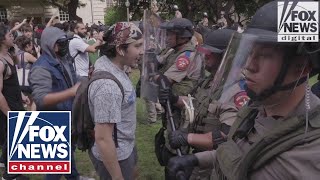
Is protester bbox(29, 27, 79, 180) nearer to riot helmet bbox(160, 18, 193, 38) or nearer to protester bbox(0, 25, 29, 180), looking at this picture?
protester bbox(0, 25, 29, 180)

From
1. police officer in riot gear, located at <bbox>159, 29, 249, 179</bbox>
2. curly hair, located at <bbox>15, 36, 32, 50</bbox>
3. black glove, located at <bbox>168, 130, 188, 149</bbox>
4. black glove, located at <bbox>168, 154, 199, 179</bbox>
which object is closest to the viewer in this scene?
black glove, located at <bbox>168, 154, 199, 179</bbox>

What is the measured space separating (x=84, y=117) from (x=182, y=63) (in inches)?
69.7

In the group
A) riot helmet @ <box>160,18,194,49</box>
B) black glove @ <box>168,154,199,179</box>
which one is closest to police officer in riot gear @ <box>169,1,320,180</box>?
black glove @ <box>168,154,199,179</box>

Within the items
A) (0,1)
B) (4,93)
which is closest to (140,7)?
(0,1)

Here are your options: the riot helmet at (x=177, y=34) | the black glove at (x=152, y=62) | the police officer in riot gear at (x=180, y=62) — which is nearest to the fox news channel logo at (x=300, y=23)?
the black glove at (x=152, y=62)

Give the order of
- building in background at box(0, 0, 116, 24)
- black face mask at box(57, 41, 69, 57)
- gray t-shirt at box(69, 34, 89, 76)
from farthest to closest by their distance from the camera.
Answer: building in background at box(0, 0, 116, 24)
gray t-shirt at box(69, 34, 89, 76)
black face mask at box(57, 41, 69, 57)

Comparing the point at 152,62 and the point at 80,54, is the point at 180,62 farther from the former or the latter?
the point at 80,54

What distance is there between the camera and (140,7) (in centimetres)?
3644

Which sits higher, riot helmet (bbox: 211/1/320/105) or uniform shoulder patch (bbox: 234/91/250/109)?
riot helmet (bbox: 211/1/320/105)

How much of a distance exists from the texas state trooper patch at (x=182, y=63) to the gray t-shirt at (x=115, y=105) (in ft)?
5.11

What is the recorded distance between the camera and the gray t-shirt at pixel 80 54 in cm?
626

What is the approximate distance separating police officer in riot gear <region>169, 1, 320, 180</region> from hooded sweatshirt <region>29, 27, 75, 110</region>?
2.15 m

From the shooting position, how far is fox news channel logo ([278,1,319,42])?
136 centimetres

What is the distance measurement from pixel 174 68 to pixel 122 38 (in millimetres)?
1683
